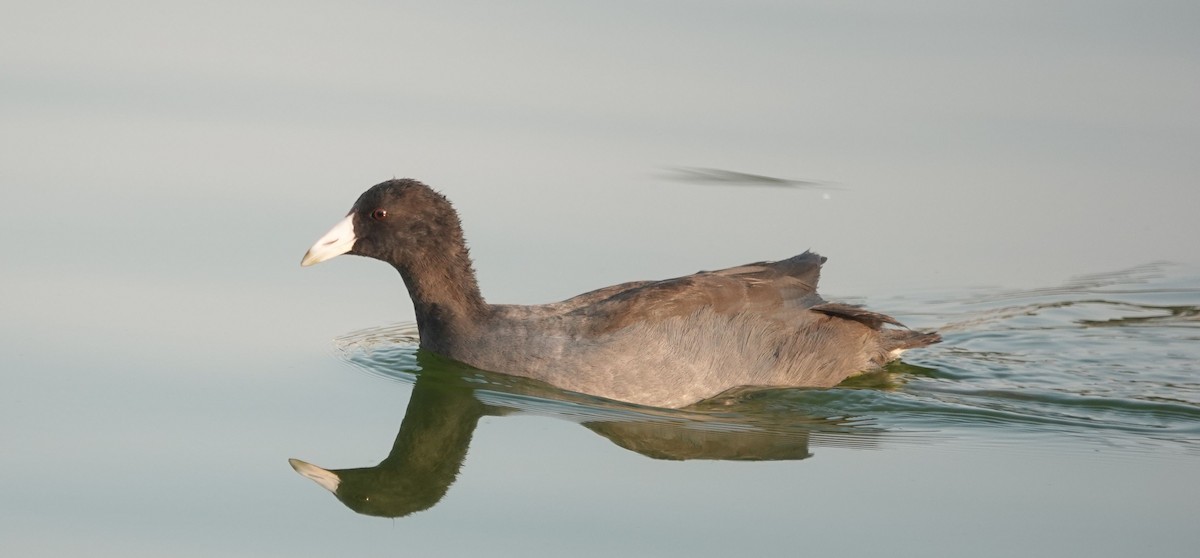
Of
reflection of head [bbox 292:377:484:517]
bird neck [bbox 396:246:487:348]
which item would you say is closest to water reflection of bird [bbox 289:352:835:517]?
reflection of head [bbox 292:377:484:517]

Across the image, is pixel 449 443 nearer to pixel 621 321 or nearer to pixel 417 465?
pixel 417 465

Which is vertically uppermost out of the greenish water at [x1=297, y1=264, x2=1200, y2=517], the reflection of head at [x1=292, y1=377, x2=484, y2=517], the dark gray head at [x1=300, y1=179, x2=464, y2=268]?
the dark gray head at [x1=300, y1=179, x2=464, y2=268]

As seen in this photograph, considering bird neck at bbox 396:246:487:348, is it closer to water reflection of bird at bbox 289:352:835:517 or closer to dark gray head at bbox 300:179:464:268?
dark gray head at bbox 300:179:464:268

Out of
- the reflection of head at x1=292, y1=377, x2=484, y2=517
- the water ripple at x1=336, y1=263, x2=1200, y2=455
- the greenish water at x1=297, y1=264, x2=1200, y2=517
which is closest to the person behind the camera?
the reflection of head at x1=292, y1=377, x2=484, y2=517

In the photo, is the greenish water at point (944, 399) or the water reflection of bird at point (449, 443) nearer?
the water reflection of bird at point (449, 443)

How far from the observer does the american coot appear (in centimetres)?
852

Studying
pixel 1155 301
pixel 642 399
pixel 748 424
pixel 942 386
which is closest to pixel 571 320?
pixel 642 399

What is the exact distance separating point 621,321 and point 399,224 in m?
1.40

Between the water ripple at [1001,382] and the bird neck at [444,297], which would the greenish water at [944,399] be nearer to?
the water ripple at [1001,382]

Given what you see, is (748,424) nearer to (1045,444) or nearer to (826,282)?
(1045,444)

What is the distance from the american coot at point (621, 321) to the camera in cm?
852

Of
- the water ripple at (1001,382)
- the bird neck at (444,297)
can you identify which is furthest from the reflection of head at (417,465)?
the bird neck at (444,297)

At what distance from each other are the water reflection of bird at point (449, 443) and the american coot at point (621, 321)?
254mm

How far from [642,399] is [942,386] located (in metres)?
1.84
